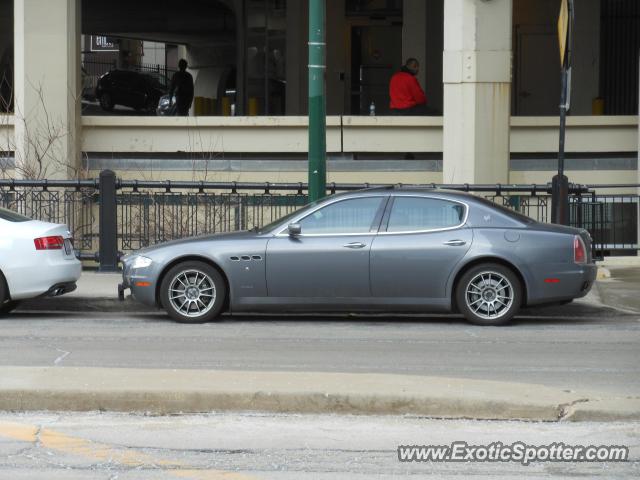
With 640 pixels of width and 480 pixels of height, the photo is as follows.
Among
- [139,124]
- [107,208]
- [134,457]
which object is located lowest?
[134,457]

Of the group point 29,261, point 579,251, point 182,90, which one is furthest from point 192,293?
point 182,90

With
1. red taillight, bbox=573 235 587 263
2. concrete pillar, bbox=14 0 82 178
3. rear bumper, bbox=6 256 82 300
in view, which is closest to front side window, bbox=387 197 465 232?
red taillight, bbox=573 235 587 263

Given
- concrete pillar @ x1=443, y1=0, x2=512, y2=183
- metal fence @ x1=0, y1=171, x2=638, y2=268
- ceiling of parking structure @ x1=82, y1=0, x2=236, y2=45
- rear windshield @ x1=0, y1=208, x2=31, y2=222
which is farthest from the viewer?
ceiling of parking structure @ x1=82, y1=0, x2=236, y2=45

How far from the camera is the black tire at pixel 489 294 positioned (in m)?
12.4

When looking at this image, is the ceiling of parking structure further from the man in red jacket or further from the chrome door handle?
the chrome door handle

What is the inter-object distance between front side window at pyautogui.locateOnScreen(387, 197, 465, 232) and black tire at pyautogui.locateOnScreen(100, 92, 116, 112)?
1058 inches

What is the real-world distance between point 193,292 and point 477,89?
27.8 ft

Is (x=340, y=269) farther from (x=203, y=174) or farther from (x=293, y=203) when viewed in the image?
(x=203, y=174)

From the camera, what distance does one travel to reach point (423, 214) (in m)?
12.7

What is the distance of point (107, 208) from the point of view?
1669 cm

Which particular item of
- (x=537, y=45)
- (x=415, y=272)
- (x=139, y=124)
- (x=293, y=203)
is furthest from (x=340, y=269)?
(x=537, y=45)

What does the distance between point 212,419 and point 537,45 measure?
19168mm

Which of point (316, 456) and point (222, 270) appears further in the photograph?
point (222, 270)

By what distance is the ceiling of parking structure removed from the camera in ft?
106
